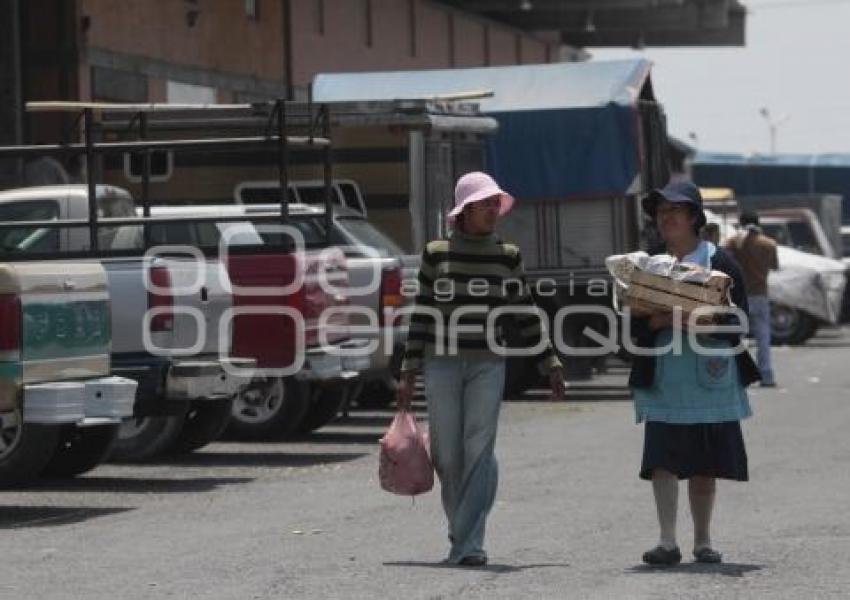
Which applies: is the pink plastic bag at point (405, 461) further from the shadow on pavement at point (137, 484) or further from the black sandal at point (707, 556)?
the shadow on pavement at point (137, 484)

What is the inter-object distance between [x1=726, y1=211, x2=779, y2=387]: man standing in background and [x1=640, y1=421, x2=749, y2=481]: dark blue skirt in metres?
15.2

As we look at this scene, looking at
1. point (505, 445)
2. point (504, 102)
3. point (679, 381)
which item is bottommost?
point (505, 445)

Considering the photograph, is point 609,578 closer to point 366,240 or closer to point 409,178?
point 366,240

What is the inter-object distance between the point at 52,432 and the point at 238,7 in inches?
912

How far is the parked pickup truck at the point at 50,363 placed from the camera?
1366cm

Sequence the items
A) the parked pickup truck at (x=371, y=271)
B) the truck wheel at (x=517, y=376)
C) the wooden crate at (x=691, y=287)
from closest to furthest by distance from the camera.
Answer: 1. the wooden crate at (x=691, y=287)
2. the parked pickup truck at (x=371, y=271)
3. the truck wheel at (x=517, y=376)

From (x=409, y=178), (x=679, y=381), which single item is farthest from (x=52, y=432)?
(x=409, y=178)

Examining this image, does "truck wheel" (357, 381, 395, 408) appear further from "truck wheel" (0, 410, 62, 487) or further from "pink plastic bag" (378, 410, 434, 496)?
"pink plastic bag" (378, 410, 434, 496)

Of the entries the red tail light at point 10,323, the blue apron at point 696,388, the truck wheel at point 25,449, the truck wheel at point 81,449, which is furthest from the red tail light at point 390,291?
the blue apron at point 696,388

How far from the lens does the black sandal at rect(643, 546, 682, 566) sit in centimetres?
1107

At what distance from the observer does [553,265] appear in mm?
25547

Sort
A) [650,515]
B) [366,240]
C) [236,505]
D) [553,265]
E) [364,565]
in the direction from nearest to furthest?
1. [364,565]
2. [650,515]
3. [236,505]
4. [366,240]
5. [553,265]

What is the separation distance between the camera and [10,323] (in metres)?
13.6

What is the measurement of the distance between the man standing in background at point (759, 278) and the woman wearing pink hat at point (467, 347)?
594 inches
